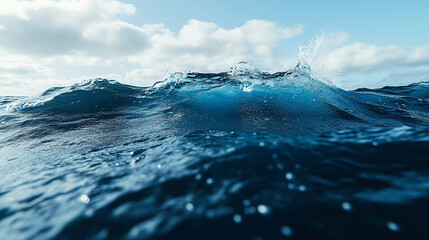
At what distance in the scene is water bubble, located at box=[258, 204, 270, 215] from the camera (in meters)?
1.69

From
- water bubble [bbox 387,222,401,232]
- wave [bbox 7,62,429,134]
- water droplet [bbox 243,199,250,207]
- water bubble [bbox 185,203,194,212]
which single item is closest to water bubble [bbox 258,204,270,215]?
water droplet [bbox 243,199,250,207]

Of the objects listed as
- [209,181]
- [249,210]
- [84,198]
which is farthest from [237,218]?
[84,198]

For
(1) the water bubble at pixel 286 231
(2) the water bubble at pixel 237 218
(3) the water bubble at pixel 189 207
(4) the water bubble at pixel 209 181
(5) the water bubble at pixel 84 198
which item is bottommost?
(5) the water bubble at pixel 84 198

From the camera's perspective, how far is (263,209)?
1.72 m

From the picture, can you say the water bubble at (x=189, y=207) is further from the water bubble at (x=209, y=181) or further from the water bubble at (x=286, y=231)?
the water bubble at (x=286, y=231)

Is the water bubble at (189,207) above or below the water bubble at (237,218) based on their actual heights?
below

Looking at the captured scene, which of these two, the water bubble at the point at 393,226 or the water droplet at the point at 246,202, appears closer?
the water bubble at the point at 393,226

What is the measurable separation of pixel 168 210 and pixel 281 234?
1057 mm

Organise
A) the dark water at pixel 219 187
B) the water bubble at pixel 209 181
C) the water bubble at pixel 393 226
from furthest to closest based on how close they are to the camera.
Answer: the water bubble at pixel 209 181, the dark water at pixel 219 187, the water bubble at pixel 393 226

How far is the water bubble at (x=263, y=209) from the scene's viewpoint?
1687 mm

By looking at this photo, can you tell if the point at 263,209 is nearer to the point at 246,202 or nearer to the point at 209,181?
the point at 246,202

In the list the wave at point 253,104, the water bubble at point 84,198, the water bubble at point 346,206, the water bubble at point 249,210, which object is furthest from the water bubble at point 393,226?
the wave at point 253,104

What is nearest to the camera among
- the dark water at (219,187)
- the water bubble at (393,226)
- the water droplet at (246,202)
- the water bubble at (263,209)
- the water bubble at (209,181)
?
the water bubble at (393,226)

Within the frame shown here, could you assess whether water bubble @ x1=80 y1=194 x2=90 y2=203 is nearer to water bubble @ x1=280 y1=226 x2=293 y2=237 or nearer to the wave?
water bubble @ x1=280 y1=226 x2=293 y2=237
